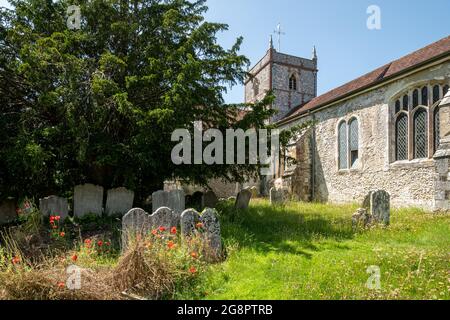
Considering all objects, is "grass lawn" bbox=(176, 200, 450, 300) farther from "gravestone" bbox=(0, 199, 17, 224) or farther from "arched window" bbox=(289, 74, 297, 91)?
"arched window" bbox=(289, 74, 297, 91)

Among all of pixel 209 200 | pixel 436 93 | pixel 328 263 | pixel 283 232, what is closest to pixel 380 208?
pixel 283 232

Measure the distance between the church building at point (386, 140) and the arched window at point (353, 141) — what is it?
0.15 feet

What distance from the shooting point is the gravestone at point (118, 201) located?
7.43 metres

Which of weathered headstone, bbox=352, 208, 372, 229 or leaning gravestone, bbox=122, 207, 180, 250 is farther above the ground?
leaning gravestone, bbox=122, 207, 180, 250

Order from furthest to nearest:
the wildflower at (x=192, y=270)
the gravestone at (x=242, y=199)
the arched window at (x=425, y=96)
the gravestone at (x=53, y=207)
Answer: the arched window at (x=425, y=96) → the gravestone at (x=242, y=199) → the gravestone at (x=53, y=207) → the wildflower at (x=192, y=270)

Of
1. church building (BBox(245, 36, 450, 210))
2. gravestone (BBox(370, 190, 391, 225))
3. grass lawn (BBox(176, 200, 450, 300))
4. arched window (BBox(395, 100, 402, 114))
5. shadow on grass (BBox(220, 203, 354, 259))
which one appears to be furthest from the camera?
arched window (BBox(395, 100, 402, 114))

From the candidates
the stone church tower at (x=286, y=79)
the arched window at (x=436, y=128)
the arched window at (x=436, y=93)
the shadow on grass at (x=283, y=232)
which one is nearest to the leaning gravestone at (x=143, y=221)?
the shadow on grass at (x=283, y=232)

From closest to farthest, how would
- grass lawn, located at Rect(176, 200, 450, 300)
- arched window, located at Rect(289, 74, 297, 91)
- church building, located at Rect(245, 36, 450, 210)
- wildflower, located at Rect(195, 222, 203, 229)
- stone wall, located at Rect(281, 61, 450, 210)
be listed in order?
grass lawn, located at Rect(176, 200, 450, 300) → wildflower, located at Rect(195, 222, 203, 229) → church building, located at Rect(245, 36, 450, 210) → stone wall, located at Rect(281, 61, 450, 210) → arched window, located at Rect(289, 74, 297, 91)

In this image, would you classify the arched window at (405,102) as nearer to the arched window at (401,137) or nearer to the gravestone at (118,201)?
the arched window at (401,137)

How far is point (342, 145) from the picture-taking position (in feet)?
47.7

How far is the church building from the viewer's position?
984 centimetres

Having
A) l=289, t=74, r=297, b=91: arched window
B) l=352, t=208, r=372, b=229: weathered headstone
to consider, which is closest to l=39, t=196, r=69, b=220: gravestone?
l=352, t=208, r=372, b=229: weathered headstone

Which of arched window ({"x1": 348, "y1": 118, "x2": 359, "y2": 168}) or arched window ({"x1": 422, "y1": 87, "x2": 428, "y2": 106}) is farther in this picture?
arched window ({"x1": 348, "y1": 118, "x2": 359, "y2": 168})

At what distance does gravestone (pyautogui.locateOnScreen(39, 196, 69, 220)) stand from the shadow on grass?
3885 millimetres
